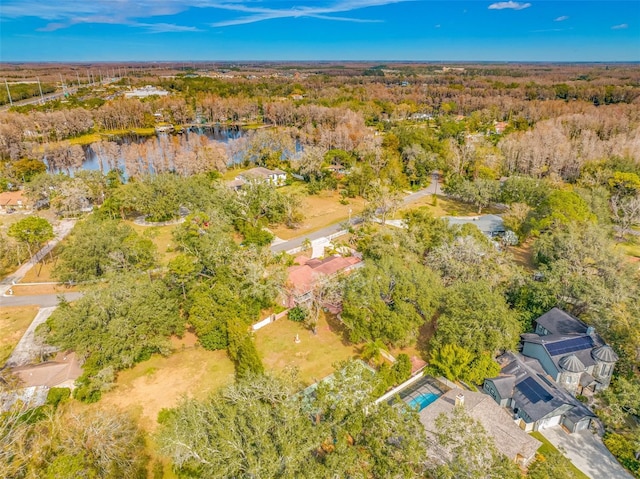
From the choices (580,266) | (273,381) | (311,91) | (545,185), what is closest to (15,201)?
(273,381)

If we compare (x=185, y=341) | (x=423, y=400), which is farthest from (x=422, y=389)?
(x=185, y=341)

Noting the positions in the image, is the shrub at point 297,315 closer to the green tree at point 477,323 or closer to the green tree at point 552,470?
the green tree at point 477,323

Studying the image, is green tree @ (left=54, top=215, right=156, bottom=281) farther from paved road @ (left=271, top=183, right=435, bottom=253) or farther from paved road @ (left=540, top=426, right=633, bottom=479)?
paved road @ (left=540, top=426, right=633, bottom=479)

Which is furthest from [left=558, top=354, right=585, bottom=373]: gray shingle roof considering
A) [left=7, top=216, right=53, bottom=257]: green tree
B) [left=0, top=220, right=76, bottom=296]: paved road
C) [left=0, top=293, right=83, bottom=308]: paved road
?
[left=0, top=220, right=76, bottom=296]: paved road

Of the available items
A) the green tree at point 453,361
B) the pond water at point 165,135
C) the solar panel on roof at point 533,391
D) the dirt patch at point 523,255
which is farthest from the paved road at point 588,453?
the pond water at point 165,135

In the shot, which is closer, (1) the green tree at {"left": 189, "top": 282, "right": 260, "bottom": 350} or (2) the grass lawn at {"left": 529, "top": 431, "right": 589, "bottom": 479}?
(2) the grass lawn at {"left": 529, "top": 431, "right": 589, "bottom": 479}

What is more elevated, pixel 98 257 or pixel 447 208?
pixel 98 257

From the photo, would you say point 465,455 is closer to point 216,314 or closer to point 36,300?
point 216,314
